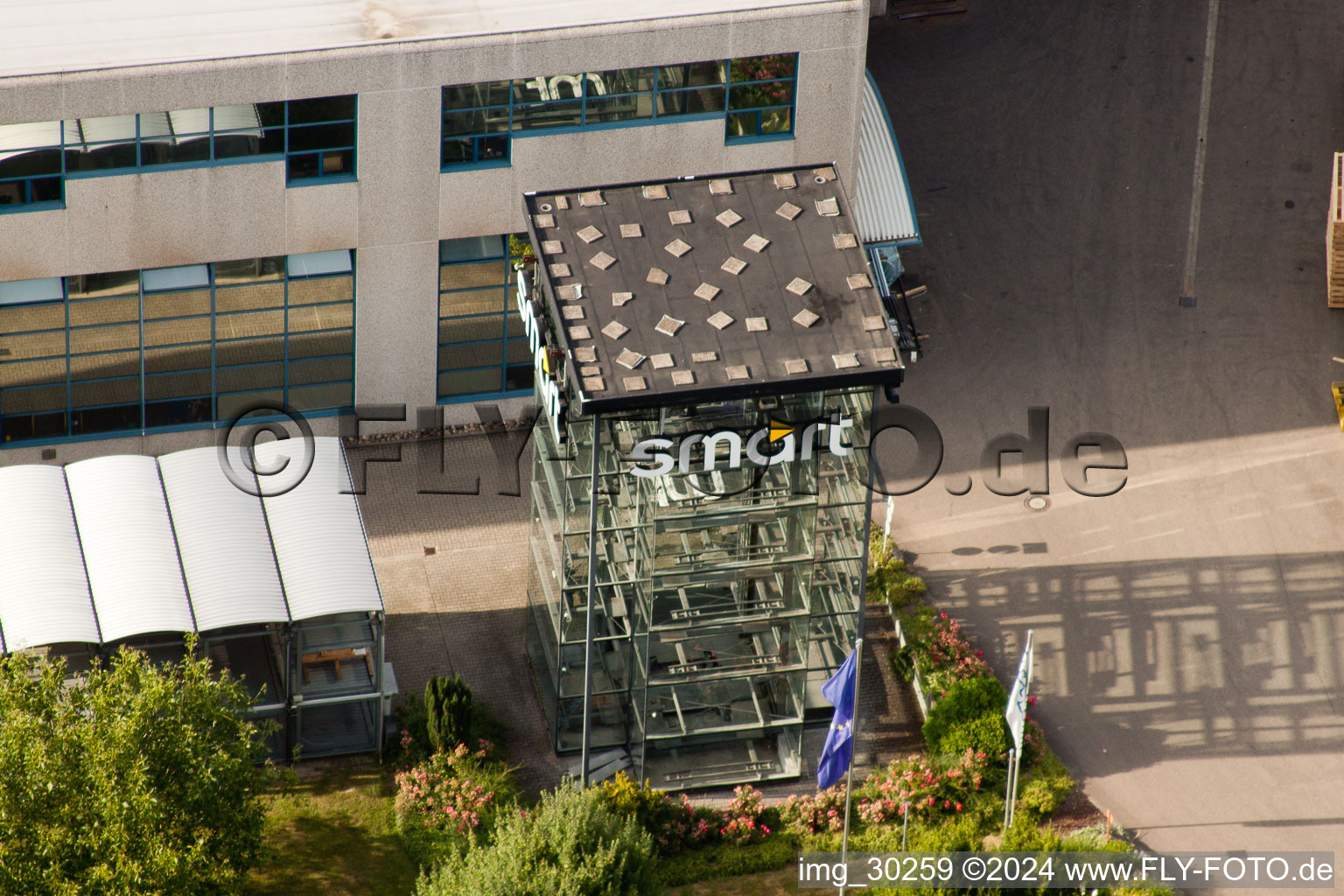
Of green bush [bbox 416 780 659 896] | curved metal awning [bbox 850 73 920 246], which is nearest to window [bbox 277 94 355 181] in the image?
curved metal awning [bbox 850 73 920 246]

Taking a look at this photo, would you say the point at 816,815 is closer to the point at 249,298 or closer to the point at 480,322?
the point at 480,322

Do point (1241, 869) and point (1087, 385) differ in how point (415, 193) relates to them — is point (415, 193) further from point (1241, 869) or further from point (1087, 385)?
point (1241, 869)

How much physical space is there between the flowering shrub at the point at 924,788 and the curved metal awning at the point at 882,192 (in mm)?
17891

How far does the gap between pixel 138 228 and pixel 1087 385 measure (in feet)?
93.0

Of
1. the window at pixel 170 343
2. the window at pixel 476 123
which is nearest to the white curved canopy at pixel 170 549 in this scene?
the window at pixel 170 343

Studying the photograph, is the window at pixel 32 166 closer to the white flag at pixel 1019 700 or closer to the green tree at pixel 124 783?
the green tree at pixel 124 783

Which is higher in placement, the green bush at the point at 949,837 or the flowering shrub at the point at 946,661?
the flowering shrub at the point at 946,661

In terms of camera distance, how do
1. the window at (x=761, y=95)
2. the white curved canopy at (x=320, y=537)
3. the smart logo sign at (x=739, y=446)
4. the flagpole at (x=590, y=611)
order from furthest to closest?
the window at (x=761, y=95) < the white curved canopy at (x=320, y=537) < the smart logo sign at (x=739, y=446) < the flagpole at (x=590, y=611)

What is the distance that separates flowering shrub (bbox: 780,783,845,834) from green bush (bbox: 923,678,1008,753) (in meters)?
2.95

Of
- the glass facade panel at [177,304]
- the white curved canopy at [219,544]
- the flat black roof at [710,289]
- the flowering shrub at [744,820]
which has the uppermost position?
the glass facade panel at [177,304]

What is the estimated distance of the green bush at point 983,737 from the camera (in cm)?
4891

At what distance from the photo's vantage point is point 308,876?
46438 mm

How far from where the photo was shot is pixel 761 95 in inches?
2194

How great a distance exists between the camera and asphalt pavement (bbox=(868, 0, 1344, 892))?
5144 centimetres
